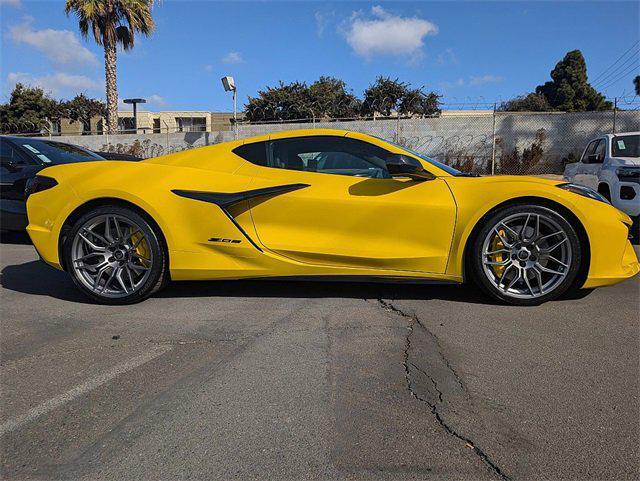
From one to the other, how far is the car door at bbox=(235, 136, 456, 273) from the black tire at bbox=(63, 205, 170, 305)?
0.81 metres

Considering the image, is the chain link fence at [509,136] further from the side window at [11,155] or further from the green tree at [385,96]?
the green tree at [385,96]

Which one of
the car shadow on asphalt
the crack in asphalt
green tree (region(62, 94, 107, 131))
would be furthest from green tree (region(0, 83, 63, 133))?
the crack in asphalt

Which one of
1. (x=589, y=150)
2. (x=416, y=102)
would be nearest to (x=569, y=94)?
(x=416, y=102)

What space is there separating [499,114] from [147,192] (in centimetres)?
1386

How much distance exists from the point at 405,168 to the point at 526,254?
1.14 m

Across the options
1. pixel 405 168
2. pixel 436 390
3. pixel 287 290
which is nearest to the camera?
pixel 436 390

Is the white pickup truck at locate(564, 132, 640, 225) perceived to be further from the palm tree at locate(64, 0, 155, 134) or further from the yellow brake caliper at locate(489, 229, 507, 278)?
the palm tree at locate(64, 0, 155, 134)

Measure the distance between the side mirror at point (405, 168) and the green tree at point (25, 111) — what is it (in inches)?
1719

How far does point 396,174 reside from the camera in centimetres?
370

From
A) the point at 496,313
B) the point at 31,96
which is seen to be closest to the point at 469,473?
the point at 496,313

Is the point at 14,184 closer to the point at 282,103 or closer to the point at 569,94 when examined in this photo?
the point at 282,103

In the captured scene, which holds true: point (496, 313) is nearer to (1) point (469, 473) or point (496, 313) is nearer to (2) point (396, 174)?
(2) point (396, 174)

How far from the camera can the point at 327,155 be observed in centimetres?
406

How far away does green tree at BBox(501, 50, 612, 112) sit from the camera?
4857cm
